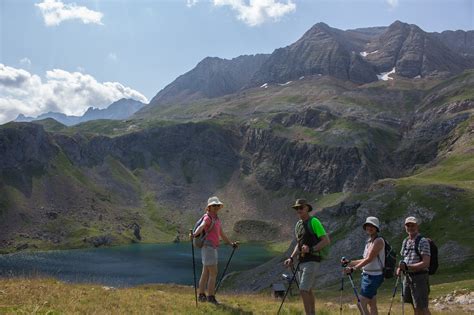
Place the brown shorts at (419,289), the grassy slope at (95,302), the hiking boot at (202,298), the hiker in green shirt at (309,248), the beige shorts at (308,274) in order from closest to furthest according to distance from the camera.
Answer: the brown shorts at (419,289), the hiker in green shirt at (309,248), the beige shorts at (308,274), the grassy slope at (95,302), the hiking boot at (202,298)

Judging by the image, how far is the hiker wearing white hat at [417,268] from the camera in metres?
13.1

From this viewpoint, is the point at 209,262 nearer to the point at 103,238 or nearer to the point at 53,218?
the point at 103,238

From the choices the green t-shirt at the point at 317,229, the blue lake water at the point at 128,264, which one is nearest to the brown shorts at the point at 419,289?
the green t-shirt at the point at 317,229

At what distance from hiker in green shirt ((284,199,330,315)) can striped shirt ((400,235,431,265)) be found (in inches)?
105

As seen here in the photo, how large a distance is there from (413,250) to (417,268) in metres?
0.65

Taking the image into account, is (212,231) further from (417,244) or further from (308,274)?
(417,244)

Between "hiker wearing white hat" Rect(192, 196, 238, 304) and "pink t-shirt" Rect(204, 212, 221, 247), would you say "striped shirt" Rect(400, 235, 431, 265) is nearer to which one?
"hiker wearing white hat" Rect(192, 196, 238, 304)

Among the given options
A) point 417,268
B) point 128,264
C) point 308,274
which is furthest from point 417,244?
point 128,264

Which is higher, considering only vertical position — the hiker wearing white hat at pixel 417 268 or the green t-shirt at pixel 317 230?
the green t-shirt at pixel 317 230

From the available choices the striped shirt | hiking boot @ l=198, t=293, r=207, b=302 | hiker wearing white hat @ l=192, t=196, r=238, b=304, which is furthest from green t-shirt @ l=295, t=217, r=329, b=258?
hiking boot @ l=198, t=293, r=207, b=302

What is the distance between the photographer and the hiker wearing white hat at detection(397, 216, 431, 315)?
1308 centimetres

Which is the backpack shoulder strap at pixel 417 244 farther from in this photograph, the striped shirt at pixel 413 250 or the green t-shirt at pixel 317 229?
the green t-shirt at pixel 317 229

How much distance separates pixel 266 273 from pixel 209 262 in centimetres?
6811

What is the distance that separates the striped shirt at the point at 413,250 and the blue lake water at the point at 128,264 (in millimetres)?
84100
